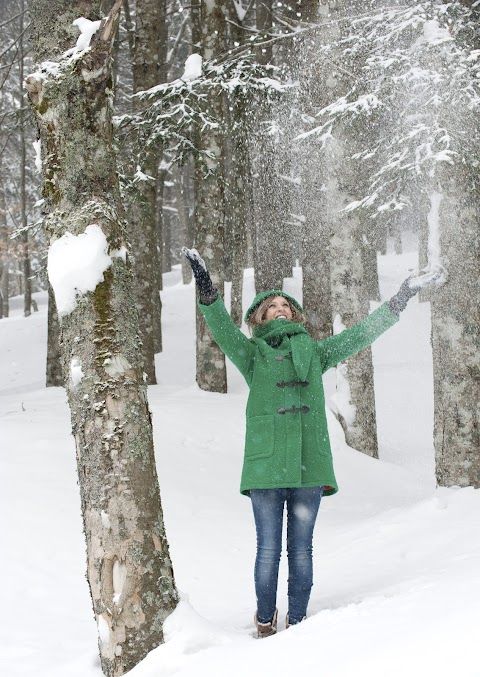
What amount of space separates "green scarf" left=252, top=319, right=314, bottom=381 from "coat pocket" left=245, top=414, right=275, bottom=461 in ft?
1.01

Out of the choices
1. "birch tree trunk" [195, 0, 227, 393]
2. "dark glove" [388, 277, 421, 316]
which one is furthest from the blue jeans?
"birch tree trunk" [195, 0, 227, 393]

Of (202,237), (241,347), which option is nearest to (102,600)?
(241,347)

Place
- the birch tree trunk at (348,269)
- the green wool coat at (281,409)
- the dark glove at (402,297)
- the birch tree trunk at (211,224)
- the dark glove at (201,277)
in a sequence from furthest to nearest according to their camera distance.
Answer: the birch tree trunk at (211,224)
the birch tree trunk at (348,269)
the dark glove at (402,297)
the green wool coat at (281,409)
the dark glove at (201,277)

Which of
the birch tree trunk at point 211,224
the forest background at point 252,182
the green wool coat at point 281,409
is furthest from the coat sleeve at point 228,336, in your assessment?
the birch tree trunk at point 211,224

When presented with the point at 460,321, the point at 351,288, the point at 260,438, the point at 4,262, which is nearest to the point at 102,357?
the point at 260,438

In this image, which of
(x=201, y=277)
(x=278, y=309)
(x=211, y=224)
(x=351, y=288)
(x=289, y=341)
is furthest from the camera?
(x=211, y=224)

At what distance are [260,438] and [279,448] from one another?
0.39 ft

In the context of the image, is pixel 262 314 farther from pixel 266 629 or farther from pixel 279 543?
pixel 266 629

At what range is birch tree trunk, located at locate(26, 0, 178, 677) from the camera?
3295 mm

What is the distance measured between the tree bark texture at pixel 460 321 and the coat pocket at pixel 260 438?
10.5ft

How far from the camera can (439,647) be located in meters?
2.36

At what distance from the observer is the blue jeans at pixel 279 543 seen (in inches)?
148

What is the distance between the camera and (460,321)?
6.37m

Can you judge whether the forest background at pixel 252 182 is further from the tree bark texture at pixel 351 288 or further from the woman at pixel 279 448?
the woman at pixel 279 448
